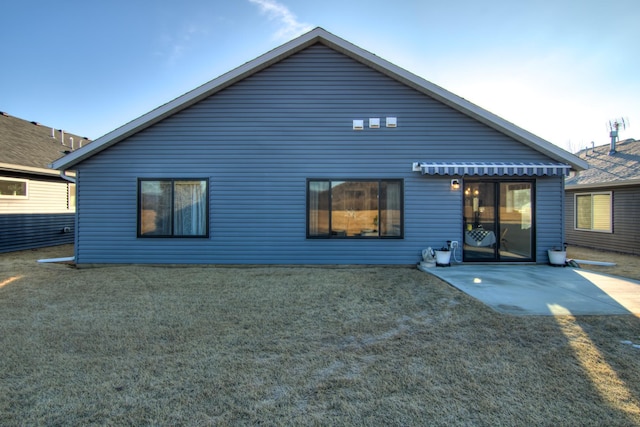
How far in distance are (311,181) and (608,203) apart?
38.2ft

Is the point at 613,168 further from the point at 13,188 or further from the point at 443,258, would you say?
the point at 13,188

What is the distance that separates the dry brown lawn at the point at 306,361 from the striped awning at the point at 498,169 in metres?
3.35

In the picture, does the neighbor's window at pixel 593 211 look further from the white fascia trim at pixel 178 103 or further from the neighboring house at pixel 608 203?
the white fascia trim at pixel 178 103

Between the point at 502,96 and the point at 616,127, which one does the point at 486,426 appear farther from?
the point at 616,127

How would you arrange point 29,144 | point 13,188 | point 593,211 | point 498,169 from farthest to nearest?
point 29,144
point 593,211
point 13,188
point 498,169

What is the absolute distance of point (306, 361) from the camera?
12.0ft

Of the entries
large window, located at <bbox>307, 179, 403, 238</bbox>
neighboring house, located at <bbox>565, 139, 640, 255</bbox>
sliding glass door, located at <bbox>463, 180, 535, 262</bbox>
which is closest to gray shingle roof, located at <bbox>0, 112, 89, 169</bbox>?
large window, located at <bbox>307, 179, 403, 238</bbox>

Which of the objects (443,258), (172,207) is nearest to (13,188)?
(172,207)

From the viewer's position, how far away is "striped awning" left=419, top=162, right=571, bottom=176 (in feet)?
27.8

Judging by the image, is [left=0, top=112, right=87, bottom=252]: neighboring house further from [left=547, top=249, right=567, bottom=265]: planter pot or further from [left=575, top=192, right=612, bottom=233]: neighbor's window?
[left=575, top=192, right=612, bottom=233]: neighbor's window

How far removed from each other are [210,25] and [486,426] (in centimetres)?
1345

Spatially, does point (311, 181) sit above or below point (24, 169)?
below

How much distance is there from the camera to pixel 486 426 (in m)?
2.54

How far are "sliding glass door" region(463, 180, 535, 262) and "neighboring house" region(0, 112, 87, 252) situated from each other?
47.9 feet
